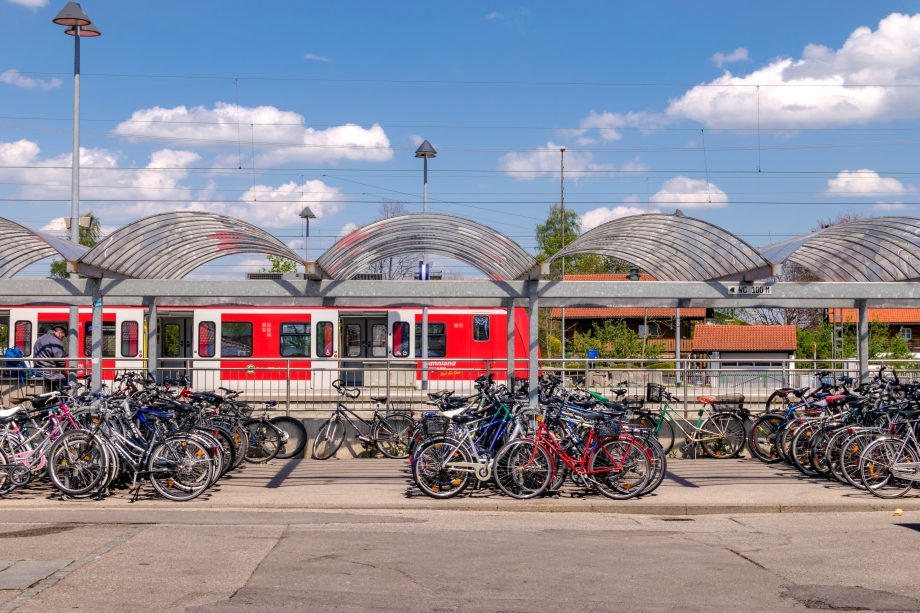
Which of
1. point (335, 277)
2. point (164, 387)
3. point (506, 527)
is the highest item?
point (335, 277)

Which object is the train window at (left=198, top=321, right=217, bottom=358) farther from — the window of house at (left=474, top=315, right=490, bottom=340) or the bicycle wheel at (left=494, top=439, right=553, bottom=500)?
the bicycle wheel at (left=494, top=439, right=553, bottom=500)

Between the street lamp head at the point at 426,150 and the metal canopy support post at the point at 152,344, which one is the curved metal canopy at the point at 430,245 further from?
the street lamp head at the point at 426,150

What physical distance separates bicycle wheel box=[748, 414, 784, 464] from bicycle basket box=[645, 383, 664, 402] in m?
1.34

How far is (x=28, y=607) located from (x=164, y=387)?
6719mm

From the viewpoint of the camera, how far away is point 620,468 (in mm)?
10148

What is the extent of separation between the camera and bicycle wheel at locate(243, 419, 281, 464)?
43.0ft

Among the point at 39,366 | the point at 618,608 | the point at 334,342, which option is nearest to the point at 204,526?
the point at 618,608

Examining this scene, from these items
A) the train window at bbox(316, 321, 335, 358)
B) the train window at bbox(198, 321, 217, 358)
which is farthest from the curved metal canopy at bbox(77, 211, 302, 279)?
the train window at bbox(198, 321, 217, 358)

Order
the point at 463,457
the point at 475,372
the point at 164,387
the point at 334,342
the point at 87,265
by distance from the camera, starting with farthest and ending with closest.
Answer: the point at 334,342 → the point at 475,372 → the point at 164,387 → the point at 87,265 → the point at 463,457

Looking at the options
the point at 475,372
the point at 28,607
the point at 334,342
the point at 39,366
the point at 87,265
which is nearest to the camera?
the point at 28,607

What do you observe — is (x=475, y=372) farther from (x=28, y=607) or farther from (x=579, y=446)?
(x=28, y=607)

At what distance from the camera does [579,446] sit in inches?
403

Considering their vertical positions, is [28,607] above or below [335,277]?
below

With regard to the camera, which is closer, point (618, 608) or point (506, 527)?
point (618, 608)
